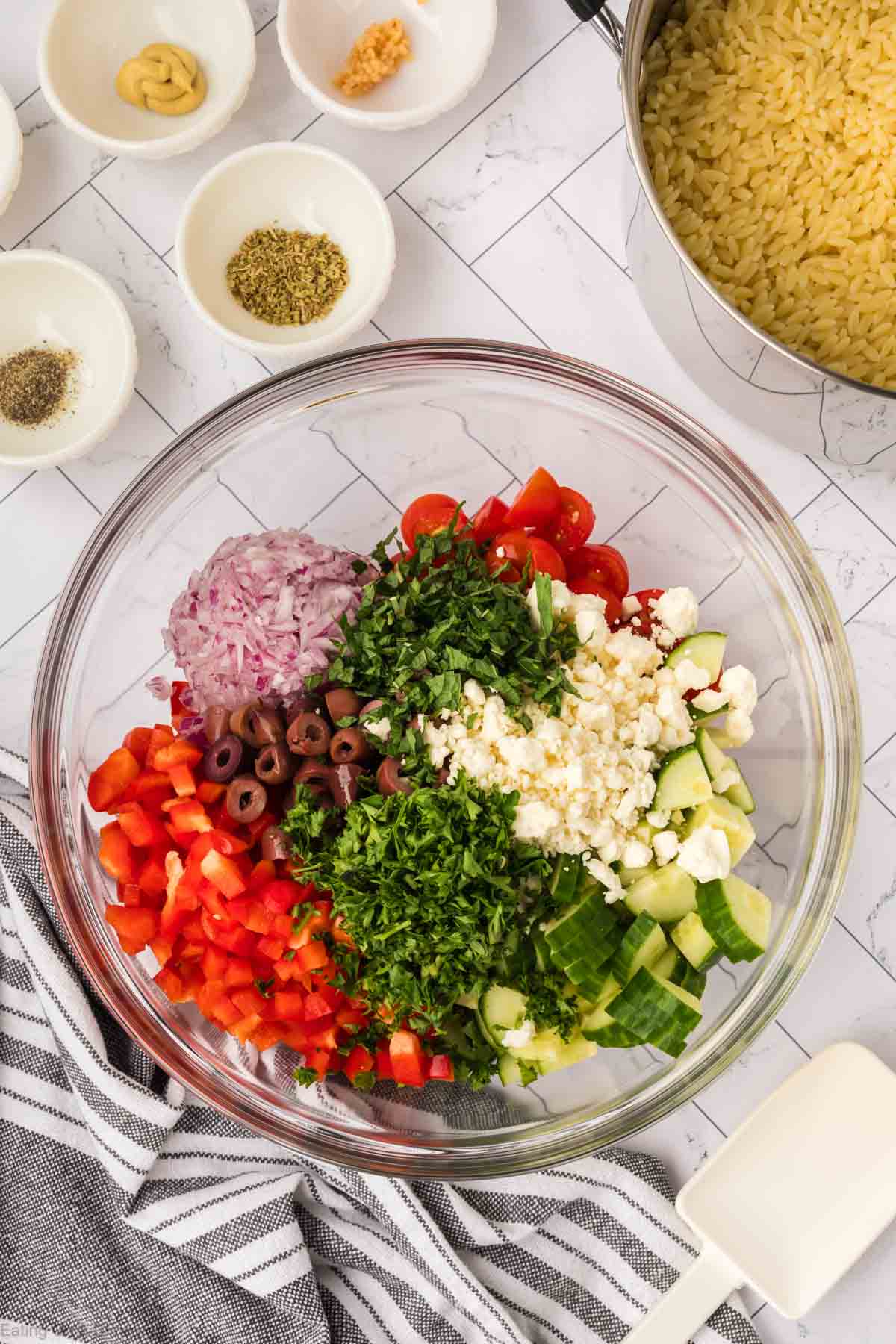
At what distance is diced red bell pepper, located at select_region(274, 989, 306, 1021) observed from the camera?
1.68m

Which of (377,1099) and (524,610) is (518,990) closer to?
(377,1099)

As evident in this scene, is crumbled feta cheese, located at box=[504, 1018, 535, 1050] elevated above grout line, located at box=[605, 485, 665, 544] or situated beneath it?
situated beneath

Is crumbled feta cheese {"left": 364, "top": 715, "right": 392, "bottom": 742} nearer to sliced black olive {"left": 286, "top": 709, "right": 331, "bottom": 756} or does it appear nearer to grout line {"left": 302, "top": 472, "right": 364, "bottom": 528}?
sliced black olive {"left": 286, "top": 709, "right": 331, "bottom": 756}

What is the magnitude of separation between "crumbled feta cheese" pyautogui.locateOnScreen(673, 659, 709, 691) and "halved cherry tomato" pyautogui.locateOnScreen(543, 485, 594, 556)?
281mm

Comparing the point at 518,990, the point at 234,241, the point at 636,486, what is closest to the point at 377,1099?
the point at 518,990

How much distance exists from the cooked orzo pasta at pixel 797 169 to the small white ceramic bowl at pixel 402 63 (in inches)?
14.2

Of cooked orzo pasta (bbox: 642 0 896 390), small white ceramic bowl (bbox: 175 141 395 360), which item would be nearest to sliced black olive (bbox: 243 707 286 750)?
small white ceramic bowl (bbox: 175 141 395 360)

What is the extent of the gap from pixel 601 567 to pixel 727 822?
453mm

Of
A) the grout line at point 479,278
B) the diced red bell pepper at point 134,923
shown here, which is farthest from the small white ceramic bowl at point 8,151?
the diced red bell pepper at point 134,923

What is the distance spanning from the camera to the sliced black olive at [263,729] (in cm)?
169

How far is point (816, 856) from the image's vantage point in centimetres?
187

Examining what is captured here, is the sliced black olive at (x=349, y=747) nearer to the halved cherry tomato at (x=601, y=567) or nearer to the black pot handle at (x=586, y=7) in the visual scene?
the halved cherry tomato at (x=601, y=567)

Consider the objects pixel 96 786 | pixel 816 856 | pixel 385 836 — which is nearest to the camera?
pixel 385 836

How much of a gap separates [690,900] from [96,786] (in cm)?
89
